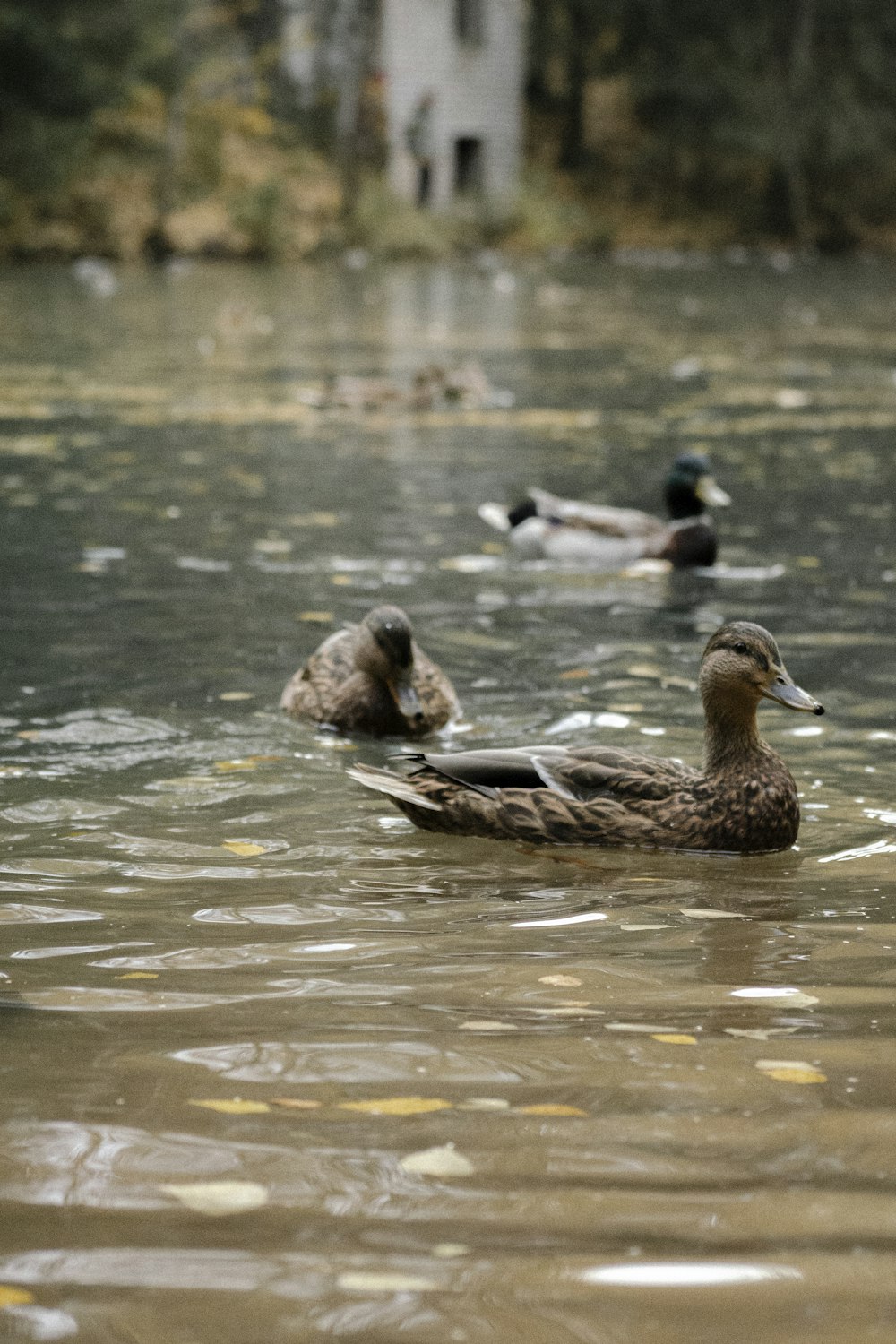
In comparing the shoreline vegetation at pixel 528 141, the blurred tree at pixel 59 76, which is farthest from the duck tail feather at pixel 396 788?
the blurred tree at pixel 59 76

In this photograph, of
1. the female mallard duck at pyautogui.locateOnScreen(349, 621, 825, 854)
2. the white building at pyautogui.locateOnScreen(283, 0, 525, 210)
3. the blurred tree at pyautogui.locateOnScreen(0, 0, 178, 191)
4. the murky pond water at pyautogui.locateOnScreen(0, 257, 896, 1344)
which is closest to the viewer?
the murky pond water at pyautogui.locateOnScreen(0, 257, 896, 1344)

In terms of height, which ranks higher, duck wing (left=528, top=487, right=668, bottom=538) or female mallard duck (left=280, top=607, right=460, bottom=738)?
duck wing (left=528, top=487, right=668, bottom=538)

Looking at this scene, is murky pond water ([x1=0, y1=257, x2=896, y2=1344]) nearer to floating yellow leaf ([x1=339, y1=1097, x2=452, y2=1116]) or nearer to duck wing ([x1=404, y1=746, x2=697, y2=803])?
floating yellow leaf ([x1=339, y1=1097, x2=452, y2=1116])

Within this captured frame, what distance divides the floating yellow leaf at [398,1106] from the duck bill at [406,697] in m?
3.62

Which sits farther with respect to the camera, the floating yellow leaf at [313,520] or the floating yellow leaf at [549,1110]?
the floating yellow leaf at [313,520]

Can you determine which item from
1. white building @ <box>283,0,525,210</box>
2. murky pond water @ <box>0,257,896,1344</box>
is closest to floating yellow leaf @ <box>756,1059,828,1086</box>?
murky pond water @ <box>0,257,896,1344</box>

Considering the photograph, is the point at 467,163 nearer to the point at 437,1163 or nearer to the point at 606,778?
the point at 606,778

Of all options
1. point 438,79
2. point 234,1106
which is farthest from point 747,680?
point 438,79

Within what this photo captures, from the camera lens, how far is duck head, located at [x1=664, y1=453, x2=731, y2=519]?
1240cm

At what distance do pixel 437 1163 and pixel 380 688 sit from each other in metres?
4.35

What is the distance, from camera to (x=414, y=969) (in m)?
4.97

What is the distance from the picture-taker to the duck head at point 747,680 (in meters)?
6.46

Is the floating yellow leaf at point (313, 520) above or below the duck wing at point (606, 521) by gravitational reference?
below

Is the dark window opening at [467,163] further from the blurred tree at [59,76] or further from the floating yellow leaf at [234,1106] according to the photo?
the floating yellow leaf at [234,1106]
